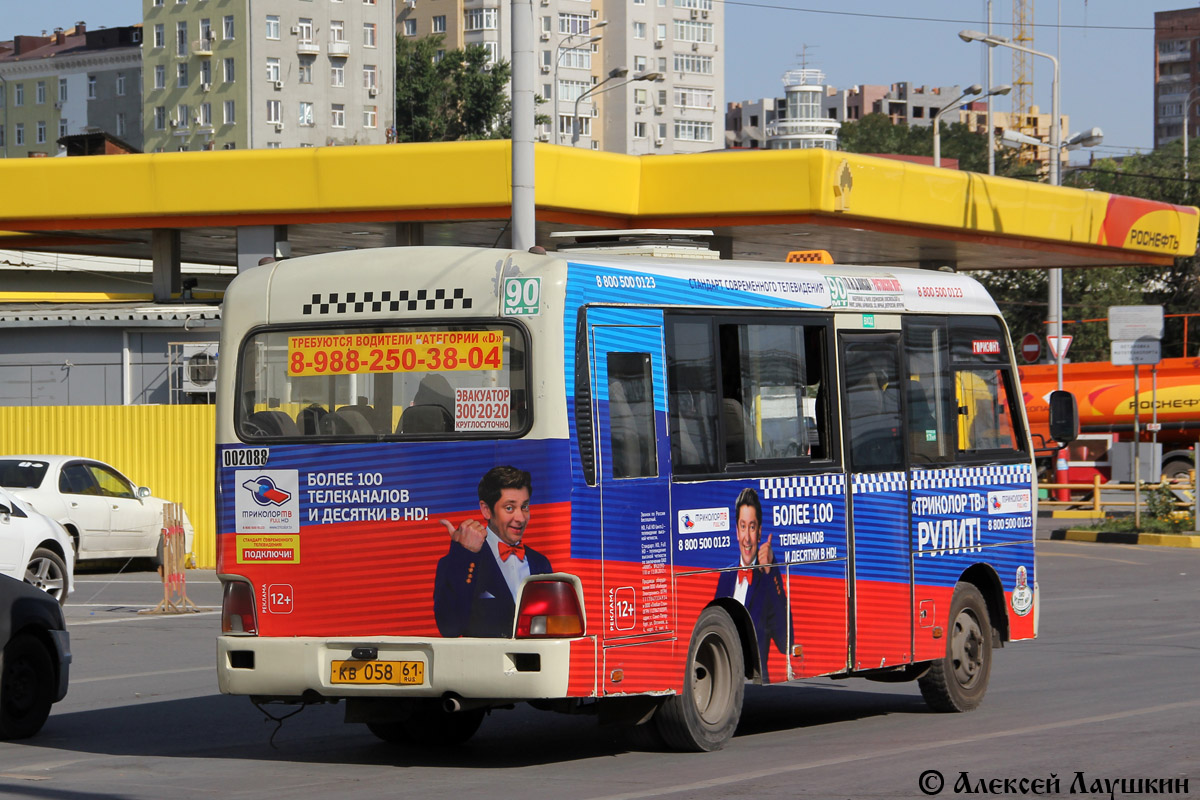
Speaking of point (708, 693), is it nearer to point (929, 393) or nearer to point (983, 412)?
point (929, 393)

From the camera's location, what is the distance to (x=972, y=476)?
12.3m

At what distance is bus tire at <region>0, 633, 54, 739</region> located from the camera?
1095cm

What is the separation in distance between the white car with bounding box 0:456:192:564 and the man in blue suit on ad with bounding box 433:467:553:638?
14.1 meters

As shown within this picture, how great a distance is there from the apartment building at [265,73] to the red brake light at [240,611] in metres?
102

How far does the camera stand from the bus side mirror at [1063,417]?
13.0 metres

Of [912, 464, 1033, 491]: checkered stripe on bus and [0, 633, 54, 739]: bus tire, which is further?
[912, 464, 1033, 491]: checkered stripe on bus

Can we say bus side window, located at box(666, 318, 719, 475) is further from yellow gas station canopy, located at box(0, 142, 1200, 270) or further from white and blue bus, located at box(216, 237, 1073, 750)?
yellow gas station canopy, located at box(0, 142, 1200, 270)

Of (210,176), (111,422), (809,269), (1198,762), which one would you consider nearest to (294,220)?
(210,176)

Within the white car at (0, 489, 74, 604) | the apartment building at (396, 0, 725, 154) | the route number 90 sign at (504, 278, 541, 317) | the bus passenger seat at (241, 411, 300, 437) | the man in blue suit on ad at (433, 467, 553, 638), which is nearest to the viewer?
the man in blue suit on ad at (433, 467, 553, 638)

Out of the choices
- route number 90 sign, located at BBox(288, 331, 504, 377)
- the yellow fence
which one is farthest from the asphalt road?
the yellow fence

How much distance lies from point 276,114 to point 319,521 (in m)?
107

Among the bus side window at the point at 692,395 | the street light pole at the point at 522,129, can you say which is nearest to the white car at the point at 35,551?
the street light pole at the point at 522,129

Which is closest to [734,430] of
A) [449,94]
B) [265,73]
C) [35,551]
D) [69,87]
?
[35,551]

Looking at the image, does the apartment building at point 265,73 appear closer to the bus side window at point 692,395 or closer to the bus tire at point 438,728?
the bus tire at point 438,728
